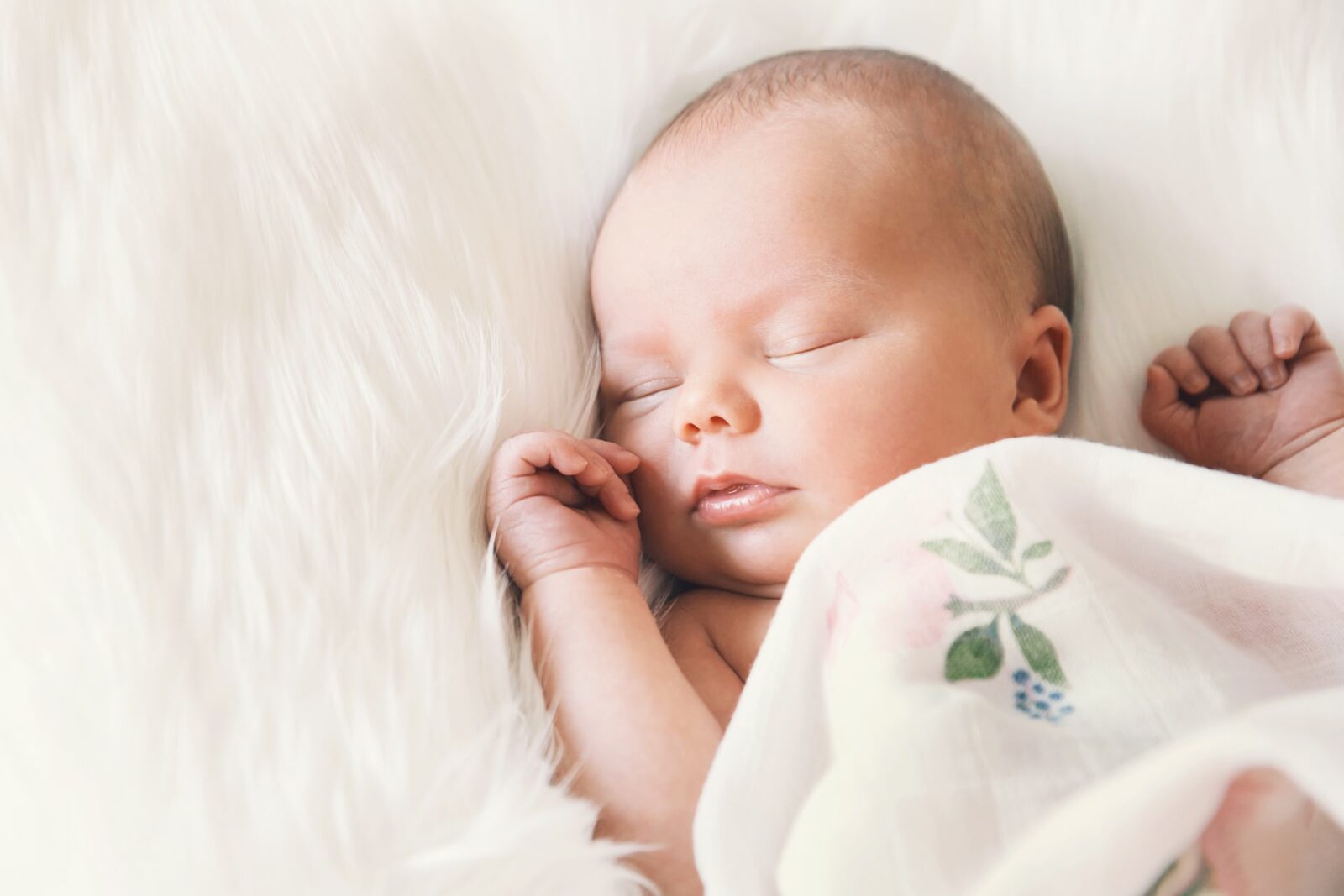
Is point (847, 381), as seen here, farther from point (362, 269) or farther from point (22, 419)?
point (22, 419)

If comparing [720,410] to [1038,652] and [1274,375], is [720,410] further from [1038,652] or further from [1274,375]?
[1274,375]

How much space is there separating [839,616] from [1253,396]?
1.69ft

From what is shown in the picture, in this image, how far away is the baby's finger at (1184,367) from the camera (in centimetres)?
103

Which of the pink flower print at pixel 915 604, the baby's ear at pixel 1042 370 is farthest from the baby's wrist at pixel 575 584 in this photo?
the baby's ear at pixel 1042 370

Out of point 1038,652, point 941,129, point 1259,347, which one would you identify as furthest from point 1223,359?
point 1038,652

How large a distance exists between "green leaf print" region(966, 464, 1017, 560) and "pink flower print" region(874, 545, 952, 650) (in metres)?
0.04

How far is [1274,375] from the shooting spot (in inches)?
39.7

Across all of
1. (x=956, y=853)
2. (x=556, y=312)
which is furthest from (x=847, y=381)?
(x=956, y=853)

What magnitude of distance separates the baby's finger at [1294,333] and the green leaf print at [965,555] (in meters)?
0.43

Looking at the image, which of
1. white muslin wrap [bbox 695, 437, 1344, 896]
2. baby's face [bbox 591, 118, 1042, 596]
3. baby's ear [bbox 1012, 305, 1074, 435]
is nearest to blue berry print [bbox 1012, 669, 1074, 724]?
white muslin wrap [bbox 695, 437, 1344, 896]

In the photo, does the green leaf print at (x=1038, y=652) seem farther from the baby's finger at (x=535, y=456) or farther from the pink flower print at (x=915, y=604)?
the baby's finger at (x=535, y=456)

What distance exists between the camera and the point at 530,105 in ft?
3.49

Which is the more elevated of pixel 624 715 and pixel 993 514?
pixel 993 514

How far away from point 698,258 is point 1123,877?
0.57 m
